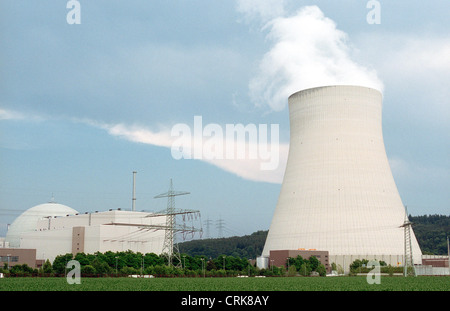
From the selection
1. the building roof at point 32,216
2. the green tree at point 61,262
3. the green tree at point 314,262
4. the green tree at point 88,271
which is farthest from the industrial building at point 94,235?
the green tree at point 314,262

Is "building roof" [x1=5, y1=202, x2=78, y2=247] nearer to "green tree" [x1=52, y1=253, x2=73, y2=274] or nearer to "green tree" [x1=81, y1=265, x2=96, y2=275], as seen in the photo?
"green tree" [x1=52, y1=253, x2=73, y2=274]

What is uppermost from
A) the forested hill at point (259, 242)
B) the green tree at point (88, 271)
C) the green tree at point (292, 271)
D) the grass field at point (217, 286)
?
the forested hill at point (259, 242)

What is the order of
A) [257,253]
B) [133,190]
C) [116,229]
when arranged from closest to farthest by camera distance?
[116,229]
[133,190]
[257,253]

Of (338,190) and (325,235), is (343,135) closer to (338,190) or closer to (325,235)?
(338,190)

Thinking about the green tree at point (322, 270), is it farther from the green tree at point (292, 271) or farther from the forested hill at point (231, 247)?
the forested hill at point (231, 247)

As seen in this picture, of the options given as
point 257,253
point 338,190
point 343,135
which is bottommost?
point 257,253
